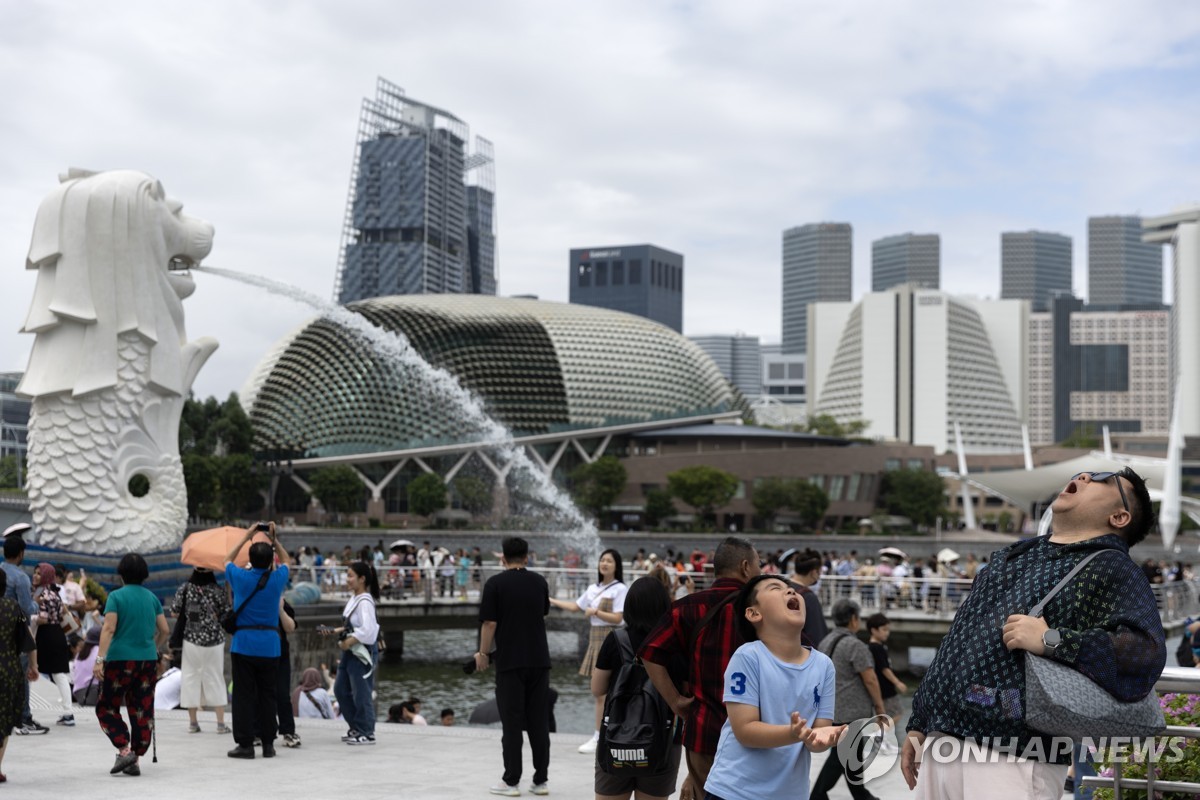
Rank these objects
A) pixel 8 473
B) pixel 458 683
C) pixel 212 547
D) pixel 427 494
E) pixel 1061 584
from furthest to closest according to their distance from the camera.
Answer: pixel 427 494 < pixel 8 473 < pixel 458 683 < pixel 212 547 < pixel 1061 584

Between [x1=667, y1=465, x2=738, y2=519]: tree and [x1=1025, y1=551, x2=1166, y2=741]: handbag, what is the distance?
67961 mm

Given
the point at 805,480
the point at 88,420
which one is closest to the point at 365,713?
the point at 88,420

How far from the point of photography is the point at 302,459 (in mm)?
79250

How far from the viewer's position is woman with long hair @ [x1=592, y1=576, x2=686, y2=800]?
223 inches

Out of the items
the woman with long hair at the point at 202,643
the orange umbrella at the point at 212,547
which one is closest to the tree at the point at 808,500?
the orange umbrella at the point at 212,547

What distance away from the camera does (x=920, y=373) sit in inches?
6142

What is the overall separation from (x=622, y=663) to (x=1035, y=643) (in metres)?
2.76

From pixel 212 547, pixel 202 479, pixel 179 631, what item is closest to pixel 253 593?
pixel 179 631

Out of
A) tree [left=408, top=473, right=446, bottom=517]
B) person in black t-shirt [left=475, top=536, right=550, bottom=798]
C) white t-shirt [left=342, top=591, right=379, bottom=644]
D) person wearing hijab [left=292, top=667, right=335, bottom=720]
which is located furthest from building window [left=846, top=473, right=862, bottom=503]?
person in black t-shirt [left=475, top=536, right=550, bottom=798]

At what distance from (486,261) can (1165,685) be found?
185m

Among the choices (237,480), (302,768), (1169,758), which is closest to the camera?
(1169,758)

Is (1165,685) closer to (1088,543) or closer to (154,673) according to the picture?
(1088,543)

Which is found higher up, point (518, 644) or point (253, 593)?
point (253, 593)

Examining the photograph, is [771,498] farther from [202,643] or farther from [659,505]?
[202,643]
